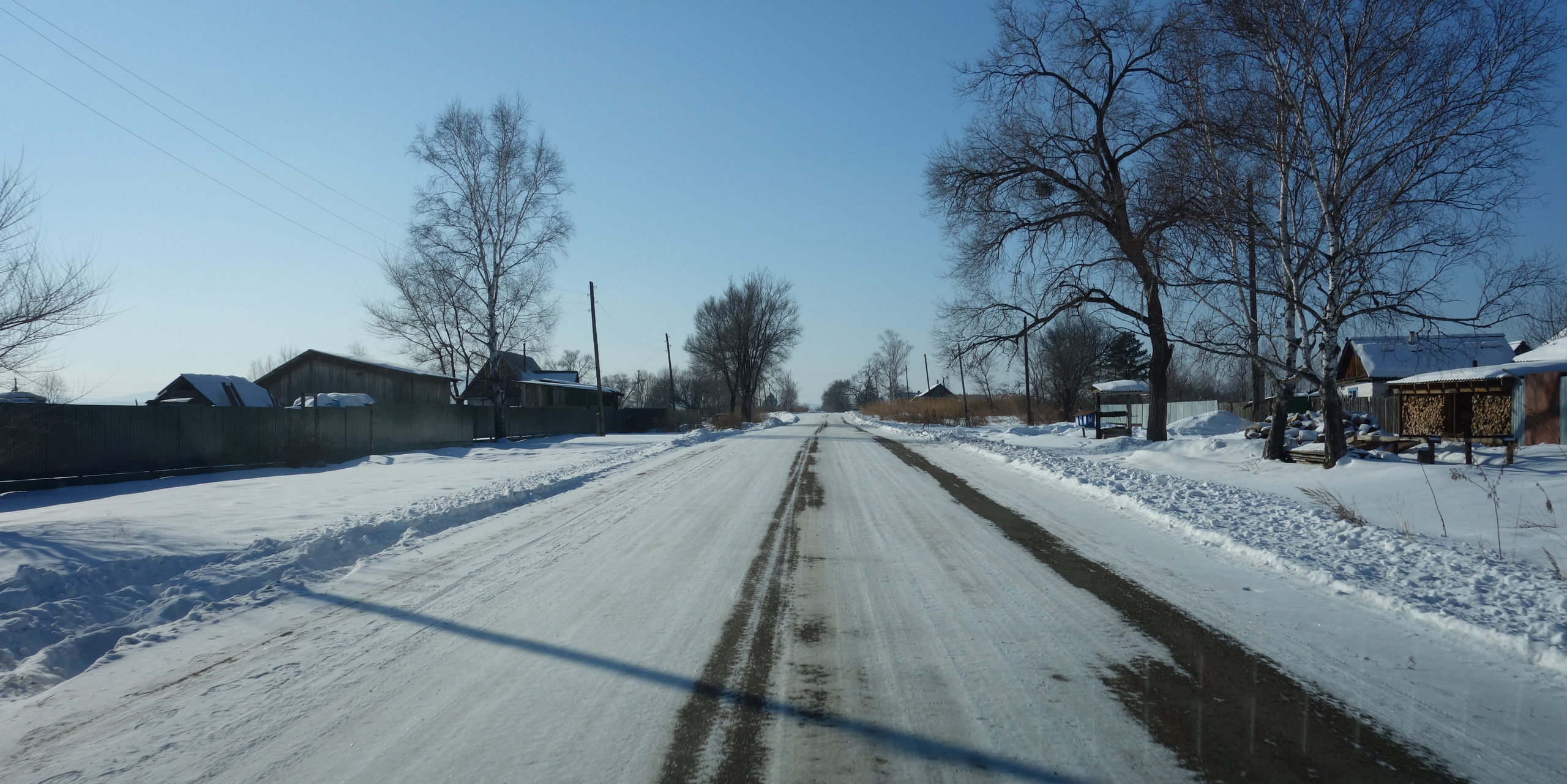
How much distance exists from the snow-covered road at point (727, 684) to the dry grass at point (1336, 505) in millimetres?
3351

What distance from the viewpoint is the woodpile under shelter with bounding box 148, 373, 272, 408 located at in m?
32.3

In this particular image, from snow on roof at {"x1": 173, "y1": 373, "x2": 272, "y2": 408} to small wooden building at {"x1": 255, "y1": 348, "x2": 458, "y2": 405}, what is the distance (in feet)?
11.3

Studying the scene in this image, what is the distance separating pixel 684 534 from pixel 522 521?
2.67 metres

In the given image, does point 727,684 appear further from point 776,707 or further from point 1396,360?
point 1396,360

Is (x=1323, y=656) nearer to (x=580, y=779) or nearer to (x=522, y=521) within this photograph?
(x=580, y=779)

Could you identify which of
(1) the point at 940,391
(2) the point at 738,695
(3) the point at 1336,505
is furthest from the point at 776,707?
(1) the point at 940,391

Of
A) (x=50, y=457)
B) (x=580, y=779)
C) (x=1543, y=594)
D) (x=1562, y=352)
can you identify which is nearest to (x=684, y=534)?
(x=580, y=779)

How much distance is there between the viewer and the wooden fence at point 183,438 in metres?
14.6

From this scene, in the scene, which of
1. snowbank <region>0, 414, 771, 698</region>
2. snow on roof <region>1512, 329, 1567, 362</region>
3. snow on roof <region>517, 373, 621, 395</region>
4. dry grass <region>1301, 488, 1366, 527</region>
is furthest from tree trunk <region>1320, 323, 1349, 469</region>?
snow on roof <region>517, 373, 621, 395</region>

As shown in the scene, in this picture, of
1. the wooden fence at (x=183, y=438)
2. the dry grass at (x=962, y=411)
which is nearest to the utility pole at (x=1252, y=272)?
the wooden fence at (x=183, y=438)

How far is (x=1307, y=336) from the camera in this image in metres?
14.5

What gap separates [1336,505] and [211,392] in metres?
39.1

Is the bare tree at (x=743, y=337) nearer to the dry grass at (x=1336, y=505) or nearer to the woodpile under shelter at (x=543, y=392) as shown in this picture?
the woodpile under shelter at (x=543, y=392)

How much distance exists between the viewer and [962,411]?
6275 cm
